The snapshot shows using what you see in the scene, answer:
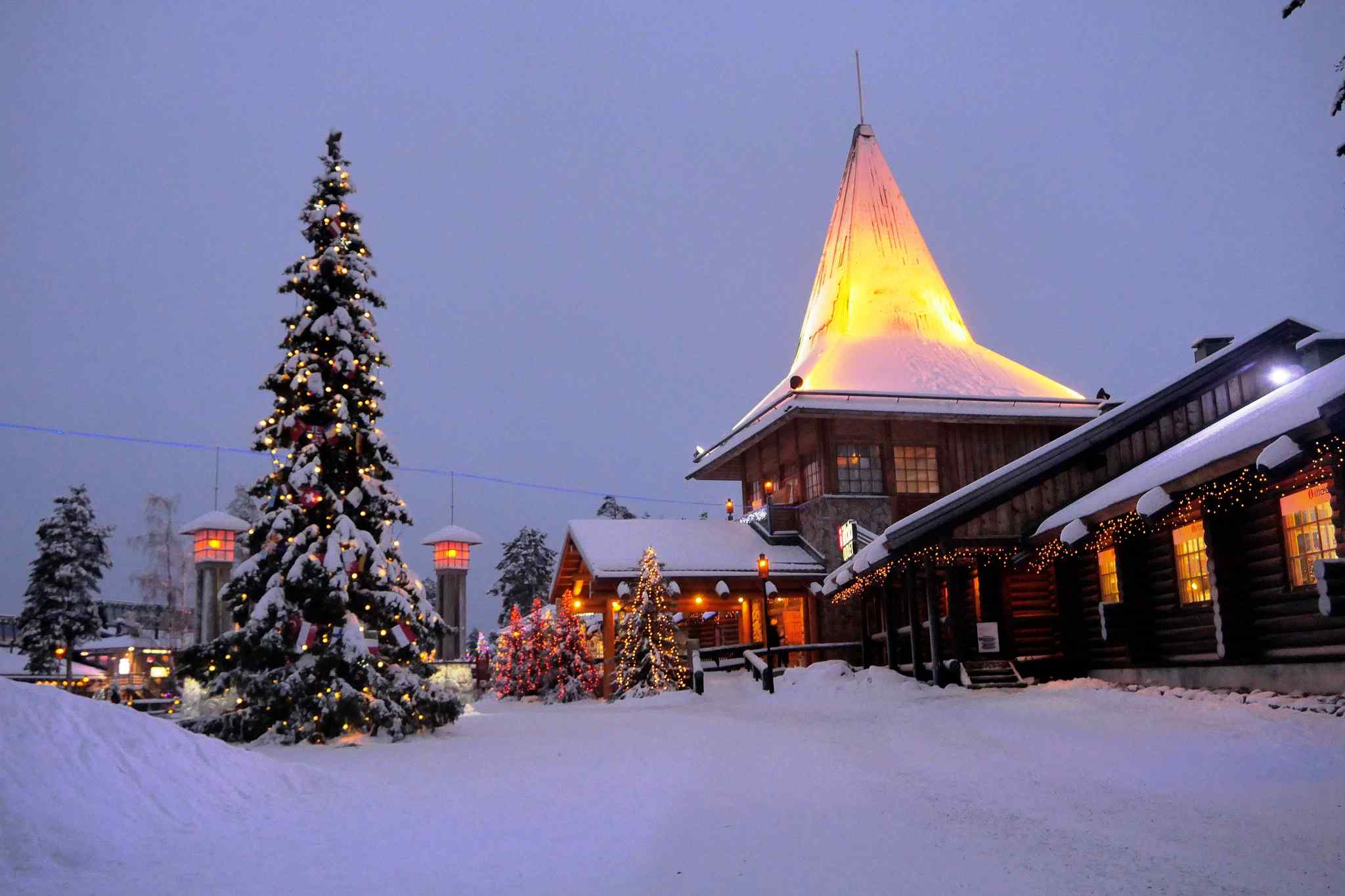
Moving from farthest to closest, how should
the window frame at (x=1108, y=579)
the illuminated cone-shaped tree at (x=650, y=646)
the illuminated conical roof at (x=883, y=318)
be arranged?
the illuminated conical roof at (x=883, y=318), the illuminated cone-shaped tree at (x=650, y=646), the window frame at (x=1108, y=579)

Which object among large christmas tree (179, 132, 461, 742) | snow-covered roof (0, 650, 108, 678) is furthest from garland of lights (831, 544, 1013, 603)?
snow-covered roof (0, 650, 108, 678)

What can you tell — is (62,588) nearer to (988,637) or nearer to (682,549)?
(682,549)

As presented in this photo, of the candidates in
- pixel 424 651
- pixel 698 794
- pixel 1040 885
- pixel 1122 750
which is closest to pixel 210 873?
pixel 698 794

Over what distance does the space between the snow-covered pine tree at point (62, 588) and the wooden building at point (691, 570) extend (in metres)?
23.1

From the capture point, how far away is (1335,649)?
1301cm

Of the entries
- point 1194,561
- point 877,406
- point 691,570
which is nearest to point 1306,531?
point 1194,561

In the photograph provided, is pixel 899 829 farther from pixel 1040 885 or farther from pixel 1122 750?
pixel 1122 750

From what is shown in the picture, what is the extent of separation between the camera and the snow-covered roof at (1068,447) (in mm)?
19688

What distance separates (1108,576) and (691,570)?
13.4 m

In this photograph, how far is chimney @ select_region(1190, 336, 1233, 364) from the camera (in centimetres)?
2156

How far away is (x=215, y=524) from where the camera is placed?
932 inches

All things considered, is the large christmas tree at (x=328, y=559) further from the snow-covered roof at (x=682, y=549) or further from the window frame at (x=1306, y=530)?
the window frame at (x=1306, y=530)

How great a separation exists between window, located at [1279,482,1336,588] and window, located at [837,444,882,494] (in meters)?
18.7

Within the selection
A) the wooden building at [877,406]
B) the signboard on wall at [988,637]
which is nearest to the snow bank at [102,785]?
the signboard on wall at [988,637]
